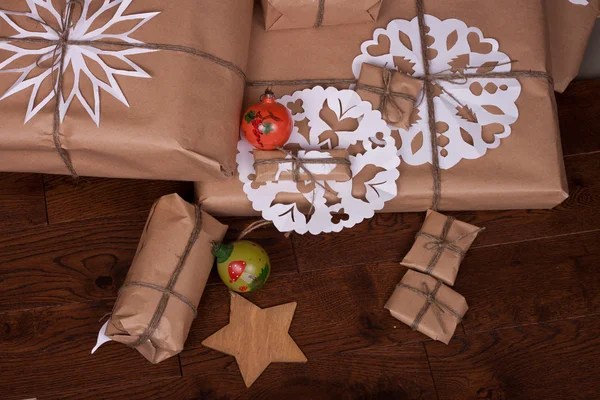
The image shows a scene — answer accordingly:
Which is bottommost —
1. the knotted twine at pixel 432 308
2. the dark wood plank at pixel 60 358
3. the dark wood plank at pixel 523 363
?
the dark wood plank at pixel 523 363

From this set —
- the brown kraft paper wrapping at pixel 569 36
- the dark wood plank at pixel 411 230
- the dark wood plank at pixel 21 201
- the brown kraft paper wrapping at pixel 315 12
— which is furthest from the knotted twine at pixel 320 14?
the dark wood plank at pixel 21 201

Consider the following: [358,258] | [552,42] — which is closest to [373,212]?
[358,258]

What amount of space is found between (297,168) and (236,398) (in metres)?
0.51

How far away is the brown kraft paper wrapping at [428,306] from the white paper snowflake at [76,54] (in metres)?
0.71

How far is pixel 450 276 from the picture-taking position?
125 centimetres

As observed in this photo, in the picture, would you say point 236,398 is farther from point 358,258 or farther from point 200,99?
point 200,99

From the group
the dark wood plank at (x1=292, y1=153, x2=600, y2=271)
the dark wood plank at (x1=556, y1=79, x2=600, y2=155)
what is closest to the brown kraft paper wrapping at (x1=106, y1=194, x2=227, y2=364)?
the dark wood plank at (x1=292, y1=153, x2=600, y2=271)

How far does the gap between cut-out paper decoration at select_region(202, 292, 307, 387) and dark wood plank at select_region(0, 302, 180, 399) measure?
128mm

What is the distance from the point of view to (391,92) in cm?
127

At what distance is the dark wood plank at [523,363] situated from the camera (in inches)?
49.3

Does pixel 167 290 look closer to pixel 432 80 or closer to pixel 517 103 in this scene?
pixel 432 80

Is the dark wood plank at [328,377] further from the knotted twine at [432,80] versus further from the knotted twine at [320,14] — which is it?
the knotted twine at [320,14]

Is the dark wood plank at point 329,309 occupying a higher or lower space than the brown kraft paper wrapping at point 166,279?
lower

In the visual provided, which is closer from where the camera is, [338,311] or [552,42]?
[338,311]
